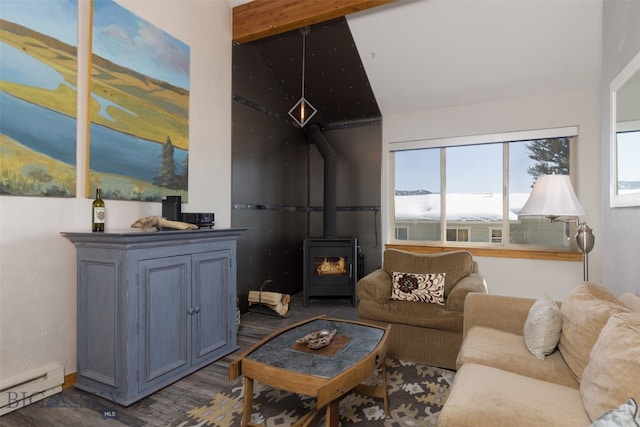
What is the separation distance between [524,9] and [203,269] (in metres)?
3.88

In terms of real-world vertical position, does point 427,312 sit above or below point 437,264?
below

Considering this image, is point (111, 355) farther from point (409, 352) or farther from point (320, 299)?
point (320, 299)

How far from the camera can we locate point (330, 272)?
175 inches

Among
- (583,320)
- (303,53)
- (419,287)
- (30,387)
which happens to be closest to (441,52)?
(303,53)

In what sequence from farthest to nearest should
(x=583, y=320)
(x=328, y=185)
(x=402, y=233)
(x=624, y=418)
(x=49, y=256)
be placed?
1. (x=402, y=233)
2. (x=328, y=185)
3. (x=49, y=256)
4. (x=583, y=320)
5. (x=624, y=418)

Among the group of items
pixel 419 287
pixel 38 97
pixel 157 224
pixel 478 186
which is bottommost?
pixel 419 287

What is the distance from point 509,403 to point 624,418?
0.43 m

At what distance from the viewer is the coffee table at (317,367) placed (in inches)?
59.2

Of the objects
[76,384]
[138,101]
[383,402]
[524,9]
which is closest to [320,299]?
[383,402]

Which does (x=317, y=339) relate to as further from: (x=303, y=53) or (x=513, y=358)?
(x=303, y=53)

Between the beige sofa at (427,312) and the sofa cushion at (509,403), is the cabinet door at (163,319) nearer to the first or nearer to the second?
the beige sofa at (427,312)

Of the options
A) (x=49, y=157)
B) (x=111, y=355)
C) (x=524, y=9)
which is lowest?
(x=111, y=355)

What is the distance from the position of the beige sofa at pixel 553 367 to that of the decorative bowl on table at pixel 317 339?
27.2 inches

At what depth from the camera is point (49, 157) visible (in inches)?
84.1
